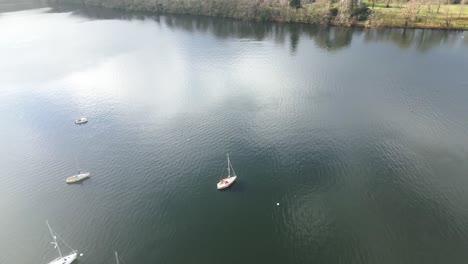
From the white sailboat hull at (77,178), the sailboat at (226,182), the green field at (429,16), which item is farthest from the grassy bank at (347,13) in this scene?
the white sailboat hull at (77,178)

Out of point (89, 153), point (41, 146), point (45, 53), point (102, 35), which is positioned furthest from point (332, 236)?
point (102, 35)

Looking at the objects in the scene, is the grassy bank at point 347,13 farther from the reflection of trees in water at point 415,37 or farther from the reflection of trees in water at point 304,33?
the reflection of trees in water at point 415,37

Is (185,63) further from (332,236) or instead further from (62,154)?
(332,236)

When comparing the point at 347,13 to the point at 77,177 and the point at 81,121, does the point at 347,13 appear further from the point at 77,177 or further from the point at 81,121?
the point at 77,177

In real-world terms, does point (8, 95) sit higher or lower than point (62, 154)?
higher

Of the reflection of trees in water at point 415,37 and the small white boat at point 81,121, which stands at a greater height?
the reflection of trees in water at point 415,37

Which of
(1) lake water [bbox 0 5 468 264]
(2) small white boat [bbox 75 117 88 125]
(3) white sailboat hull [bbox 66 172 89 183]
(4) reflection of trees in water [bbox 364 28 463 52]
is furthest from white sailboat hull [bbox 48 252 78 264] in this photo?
(4) reflection of trees in water [bbox 364 28 463 52]
